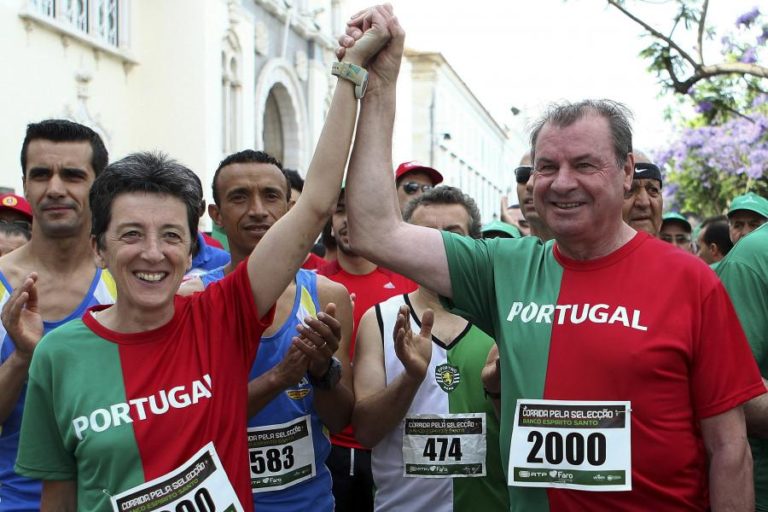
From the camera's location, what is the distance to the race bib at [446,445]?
10.9ft

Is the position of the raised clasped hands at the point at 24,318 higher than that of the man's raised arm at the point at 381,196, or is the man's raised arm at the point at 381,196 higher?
the man's raised arm at the point at 381,196

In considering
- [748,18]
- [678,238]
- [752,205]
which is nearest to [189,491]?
[752,205]

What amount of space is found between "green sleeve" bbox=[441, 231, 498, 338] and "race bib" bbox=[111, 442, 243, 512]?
851 millimetres

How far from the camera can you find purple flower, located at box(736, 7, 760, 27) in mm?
8830

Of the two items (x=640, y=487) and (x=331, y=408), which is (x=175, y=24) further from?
(x=640, y=487)

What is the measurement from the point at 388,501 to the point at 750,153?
44.2ft

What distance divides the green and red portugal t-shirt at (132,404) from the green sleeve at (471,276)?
0.61 meters

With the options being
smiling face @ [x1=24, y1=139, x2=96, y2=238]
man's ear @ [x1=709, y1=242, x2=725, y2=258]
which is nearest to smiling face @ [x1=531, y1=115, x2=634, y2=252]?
smiling face @ [x1=24, y1=139, x2=96, y2=238]

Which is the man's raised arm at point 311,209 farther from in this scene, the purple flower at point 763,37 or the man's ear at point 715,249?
the purple flower at point 763,37

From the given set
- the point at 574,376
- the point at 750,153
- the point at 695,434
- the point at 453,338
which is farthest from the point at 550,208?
the point at 750,153

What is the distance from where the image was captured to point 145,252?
2512mm

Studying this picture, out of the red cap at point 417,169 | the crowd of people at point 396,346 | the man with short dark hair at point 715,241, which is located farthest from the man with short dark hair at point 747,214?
the crowd of people at point 396,346

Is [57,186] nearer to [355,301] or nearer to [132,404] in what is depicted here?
[132,404]

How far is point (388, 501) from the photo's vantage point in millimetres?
3381
